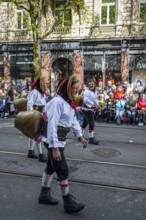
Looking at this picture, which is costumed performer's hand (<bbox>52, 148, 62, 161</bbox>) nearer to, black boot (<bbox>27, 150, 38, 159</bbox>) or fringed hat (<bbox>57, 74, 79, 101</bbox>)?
fringed hat (<bbox>57, 74, 79, 101</bbox>)

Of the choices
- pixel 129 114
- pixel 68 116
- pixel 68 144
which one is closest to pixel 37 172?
pixel 68 116

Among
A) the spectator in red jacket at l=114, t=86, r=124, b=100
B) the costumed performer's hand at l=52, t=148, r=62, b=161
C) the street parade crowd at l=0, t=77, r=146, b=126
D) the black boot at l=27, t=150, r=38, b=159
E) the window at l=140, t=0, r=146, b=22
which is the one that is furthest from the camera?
the window at l=140, t=0, r=146, b=22

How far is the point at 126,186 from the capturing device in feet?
18.7

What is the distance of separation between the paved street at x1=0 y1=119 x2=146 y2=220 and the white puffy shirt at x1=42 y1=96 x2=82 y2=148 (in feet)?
3.66

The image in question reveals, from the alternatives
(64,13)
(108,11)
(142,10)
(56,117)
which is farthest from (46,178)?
(64,13)

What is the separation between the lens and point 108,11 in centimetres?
2256

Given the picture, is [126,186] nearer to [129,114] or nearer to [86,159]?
[86,159]

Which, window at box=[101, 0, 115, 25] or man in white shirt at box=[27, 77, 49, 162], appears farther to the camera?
window at box=[101, 0, 115, 25]

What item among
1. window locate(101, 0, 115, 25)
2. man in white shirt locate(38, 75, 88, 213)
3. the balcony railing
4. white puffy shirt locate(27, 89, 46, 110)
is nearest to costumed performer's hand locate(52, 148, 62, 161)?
man in white shirt locate(38, 75, 88, 213)

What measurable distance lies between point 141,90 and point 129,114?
299 cm

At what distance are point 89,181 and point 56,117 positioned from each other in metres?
2.05

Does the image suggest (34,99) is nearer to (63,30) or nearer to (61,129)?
(61,129)

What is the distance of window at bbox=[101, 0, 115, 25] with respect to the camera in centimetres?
2244

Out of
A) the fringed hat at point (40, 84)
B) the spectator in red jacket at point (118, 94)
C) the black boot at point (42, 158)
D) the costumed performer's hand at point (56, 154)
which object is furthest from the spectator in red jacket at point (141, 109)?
the costumed performer's hand at point (56, 154)
